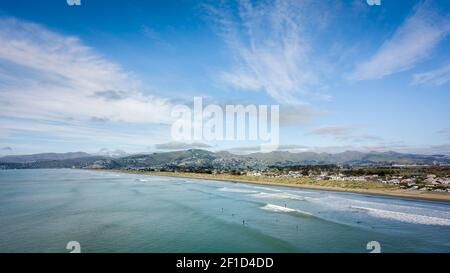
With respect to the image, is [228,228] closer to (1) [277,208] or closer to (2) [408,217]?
(1) [277,208]

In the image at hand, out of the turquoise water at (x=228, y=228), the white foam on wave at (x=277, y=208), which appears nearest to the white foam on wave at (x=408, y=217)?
the turquoise water at (x=228, y=228)

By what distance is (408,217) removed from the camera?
2609 centimetres

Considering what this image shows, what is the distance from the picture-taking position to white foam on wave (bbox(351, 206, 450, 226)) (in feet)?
78.1

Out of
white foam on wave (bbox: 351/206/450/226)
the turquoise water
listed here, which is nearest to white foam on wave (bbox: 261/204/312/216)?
the turquoise water

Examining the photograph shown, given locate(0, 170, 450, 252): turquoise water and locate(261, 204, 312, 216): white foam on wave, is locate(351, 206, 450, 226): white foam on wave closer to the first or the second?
locate(0, 170, 450, 252): turquoise water

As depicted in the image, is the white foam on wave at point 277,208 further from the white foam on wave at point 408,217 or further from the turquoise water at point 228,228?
the white foam on wave at point 408,217

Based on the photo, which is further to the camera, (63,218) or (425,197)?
(425,197)

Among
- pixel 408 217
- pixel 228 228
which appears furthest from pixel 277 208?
pixel 408 217

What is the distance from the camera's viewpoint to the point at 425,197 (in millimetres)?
39500
